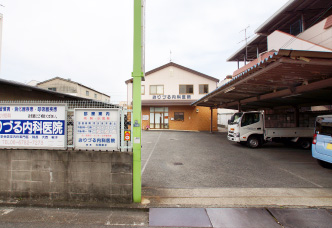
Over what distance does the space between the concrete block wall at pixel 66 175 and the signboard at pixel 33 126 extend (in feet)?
0.66

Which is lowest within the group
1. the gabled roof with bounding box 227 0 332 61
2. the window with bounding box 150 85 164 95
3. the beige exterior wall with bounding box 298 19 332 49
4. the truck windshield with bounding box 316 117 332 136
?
the truck windshield with bounding box 316 117 332 136

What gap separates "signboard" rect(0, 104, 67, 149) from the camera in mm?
4211

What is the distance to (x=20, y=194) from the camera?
416cm

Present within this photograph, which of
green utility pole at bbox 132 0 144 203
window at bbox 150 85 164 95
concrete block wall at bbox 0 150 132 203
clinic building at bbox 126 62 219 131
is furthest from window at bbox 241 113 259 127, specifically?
window at bbox 150 85 164 95

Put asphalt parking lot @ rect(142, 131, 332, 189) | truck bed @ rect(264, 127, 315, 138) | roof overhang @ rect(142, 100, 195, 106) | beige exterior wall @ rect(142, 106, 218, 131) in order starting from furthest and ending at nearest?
beige exterior wall @ rect(142, 106, 218, 131) < roof overhang @ rect(142, 100, 195, 106) < truck bed @ rect(264, 127, 315, 138) < asphalt parking lot @ rect(142, 131, 332, 189)

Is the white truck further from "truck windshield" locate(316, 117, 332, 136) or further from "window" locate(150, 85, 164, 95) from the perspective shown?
"window" locate(150, 85, 164, 95)

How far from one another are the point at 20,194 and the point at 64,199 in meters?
1.07

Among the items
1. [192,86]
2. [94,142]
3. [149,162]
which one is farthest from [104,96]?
[94,142]

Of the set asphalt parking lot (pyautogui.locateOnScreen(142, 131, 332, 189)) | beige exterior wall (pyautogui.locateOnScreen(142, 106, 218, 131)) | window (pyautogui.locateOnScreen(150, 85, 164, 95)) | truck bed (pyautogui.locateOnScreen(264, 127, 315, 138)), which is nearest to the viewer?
asphalt parking lot (pyautogui.locateOnScreen(142, 131, 332, 189))

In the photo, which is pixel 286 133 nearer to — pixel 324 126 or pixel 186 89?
pixel 324 126

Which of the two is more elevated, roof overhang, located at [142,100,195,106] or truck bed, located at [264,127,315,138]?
roof overhang, located at [142,100,195,106]

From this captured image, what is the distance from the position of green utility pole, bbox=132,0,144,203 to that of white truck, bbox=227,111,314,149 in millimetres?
8463

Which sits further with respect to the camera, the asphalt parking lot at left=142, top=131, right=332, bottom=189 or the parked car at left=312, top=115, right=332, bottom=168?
the parked car at left=312, top=115, right=332, bottom=168

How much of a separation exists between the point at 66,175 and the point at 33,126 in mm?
1412
